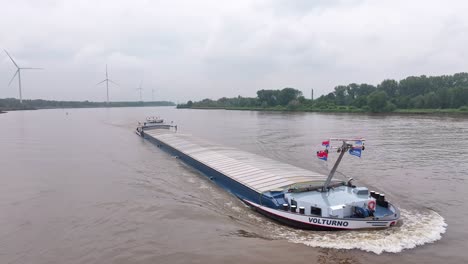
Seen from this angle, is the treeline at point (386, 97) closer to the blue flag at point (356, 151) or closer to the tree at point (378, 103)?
the tree at point (378, 103)

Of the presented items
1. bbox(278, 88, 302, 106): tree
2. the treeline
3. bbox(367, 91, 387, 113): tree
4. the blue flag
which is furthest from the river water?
bbox(278, 88, 302, 106): tree

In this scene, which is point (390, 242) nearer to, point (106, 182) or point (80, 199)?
point (80, 199)

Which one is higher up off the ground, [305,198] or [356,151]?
[356,151]

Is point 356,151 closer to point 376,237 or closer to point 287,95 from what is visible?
point 376,237

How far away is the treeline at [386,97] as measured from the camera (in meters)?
117

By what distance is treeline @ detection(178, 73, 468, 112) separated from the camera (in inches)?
→ 4589

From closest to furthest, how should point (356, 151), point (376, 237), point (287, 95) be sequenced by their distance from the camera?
point (376, 237) < point (356, 151) < point (287, 95)

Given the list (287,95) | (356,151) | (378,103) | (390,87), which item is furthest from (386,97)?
(356,151)

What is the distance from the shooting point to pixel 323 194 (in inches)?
658

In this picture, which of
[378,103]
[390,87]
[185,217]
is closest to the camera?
[185,217]

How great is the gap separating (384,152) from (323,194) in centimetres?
2239

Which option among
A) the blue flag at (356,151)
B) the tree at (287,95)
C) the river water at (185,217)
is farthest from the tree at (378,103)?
the blue flag at (356,151)

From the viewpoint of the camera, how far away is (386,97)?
121 meters

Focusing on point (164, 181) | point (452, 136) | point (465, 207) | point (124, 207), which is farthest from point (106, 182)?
point (452, 136)
